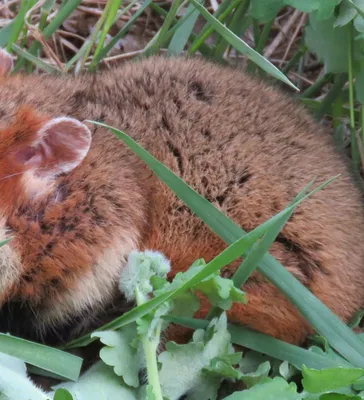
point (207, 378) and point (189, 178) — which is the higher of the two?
point (189, 178)

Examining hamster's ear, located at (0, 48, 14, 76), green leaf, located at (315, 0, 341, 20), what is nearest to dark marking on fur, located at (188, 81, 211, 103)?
green leaf, located at (315, 0, 341, 20)

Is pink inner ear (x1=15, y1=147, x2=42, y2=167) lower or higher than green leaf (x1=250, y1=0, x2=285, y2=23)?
lower

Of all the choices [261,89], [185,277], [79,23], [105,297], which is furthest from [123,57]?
[185,277]

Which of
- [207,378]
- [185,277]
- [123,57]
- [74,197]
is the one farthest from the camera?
[123,57]

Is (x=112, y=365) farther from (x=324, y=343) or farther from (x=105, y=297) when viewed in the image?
(x=324, y=343)

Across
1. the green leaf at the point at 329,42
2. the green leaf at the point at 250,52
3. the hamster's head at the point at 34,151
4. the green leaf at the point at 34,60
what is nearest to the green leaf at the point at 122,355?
the hamster's head at the point at 34,151

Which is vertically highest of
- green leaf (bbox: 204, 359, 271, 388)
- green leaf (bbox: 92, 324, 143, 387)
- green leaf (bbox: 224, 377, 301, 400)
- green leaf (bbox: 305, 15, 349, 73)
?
green leaf (bbox: 305, 15, 349, 73)

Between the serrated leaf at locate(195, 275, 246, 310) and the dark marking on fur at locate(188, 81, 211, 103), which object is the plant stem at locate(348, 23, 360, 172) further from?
the serrated leaf at locate(195, 275, 246, 310)

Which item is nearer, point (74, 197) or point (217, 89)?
point (74, 197)
